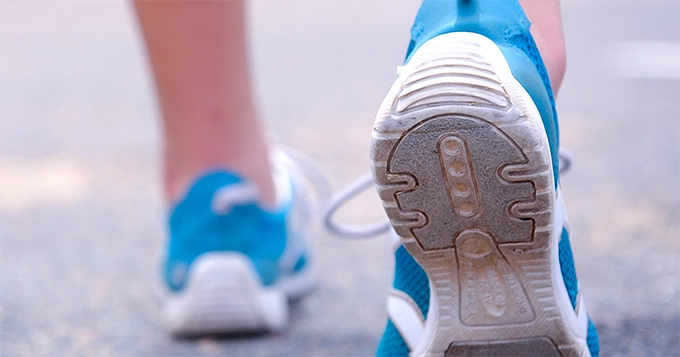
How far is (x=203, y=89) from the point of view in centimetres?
132

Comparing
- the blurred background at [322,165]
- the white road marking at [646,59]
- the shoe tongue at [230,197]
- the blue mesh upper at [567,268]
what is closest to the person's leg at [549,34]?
the blue mesh upper at [567,268]

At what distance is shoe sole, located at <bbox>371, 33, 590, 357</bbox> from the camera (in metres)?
0.70

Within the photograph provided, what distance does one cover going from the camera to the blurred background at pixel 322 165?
4.46 feet

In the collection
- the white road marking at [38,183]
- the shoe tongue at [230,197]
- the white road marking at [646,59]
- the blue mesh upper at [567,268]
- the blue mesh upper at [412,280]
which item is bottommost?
the white road marking at [646,59]

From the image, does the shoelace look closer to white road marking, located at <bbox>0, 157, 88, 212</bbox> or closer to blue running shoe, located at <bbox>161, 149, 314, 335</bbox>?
blue running shoe, located at <bbox>161, 149, 314, 335</bbox>

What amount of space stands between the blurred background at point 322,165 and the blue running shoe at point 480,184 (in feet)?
1.45

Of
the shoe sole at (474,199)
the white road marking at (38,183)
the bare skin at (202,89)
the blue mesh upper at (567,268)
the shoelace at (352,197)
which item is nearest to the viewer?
the shoe sole at (474,199)

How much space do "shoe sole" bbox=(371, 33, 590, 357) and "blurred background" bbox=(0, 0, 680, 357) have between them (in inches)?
17.7

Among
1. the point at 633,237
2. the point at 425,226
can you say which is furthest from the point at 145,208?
the point at 425,226

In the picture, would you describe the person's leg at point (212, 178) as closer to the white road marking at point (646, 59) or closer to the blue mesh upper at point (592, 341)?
the blue mesh upper at point (592, 341)

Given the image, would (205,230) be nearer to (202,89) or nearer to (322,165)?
(202,89)

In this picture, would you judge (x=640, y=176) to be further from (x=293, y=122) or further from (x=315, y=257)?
(x=293, y=122)

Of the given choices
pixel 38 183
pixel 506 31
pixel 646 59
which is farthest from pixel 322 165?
pixel 646 59

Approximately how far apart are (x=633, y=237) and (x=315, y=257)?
0.64 metres
